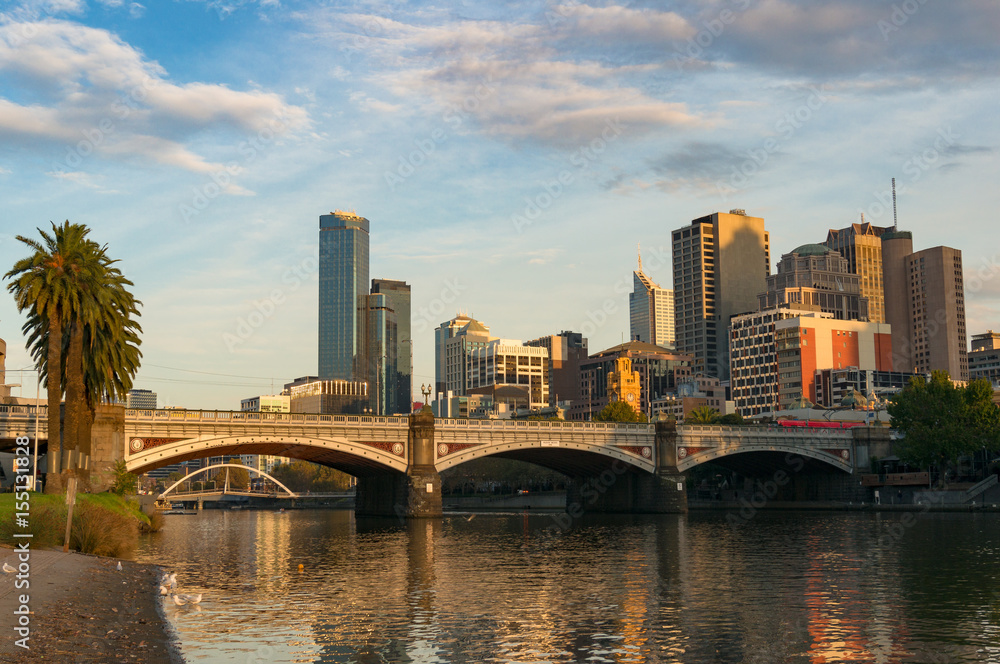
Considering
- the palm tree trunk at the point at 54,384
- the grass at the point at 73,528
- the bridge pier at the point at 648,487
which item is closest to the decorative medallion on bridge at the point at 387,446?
the bridge pier at the point at 648,487

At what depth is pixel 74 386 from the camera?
2638 inches

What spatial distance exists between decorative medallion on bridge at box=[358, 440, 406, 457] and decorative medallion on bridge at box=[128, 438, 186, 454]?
1874 cm

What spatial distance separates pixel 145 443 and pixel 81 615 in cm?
6636

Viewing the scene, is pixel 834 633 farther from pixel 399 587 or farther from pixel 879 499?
pixel 879 499

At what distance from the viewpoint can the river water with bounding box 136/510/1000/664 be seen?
25.8 metres

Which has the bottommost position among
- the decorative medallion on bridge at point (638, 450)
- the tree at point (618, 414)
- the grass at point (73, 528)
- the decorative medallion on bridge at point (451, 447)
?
the grass at point (73, 528)


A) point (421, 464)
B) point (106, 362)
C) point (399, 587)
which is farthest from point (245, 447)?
point (399, 587)

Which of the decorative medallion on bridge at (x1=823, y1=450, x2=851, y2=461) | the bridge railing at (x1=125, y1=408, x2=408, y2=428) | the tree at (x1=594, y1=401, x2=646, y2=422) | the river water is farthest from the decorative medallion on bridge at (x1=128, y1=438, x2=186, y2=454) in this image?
the tree at (x1=594, y1=401, x2=646, y2=422)

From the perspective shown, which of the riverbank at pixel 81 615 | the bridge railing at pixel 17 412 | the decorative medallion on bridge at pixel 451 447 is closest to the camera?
the riverbank at pixel 81 615

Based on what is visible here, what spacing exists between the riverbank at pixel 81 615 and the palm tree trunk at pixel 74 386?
31.6 m

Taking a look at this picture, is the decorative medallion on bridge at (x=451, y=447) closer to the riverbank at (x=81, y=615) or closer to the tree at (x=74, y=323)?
the tree at (x=74, y=323)

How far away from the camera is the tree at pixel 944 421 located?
112 m

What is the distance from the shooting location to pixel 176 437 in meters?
91.1

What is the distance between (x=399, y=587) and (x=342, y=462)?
74.2m
